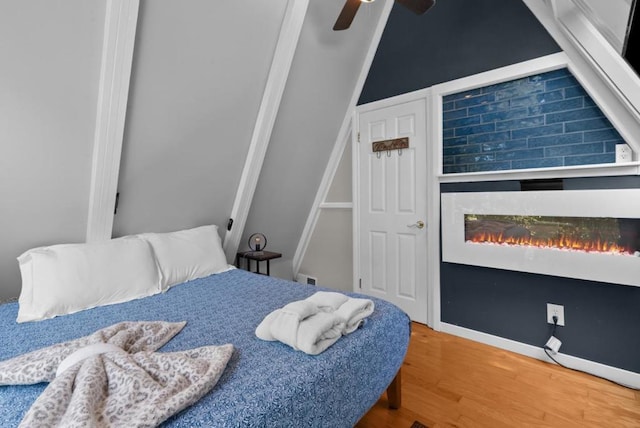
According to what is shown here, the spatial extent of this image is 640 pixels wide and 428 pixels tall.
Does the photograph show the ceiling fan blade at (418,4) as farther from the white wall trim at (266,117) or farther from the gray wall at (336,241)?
the gray wall at (336,241)

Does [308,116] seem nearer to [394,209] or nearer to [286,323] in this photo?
[394,209]

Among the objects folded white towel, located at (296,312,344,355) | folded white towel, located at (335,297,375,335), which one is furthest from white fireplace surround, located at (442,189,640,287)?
folded white towel, located at (296,312,344,355)

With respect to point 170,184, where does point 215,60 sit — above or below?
above

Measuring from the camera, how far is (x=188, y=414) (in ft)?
Result: 2.92

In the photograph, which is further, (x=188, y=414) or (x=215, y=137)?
(x=215, y=137)

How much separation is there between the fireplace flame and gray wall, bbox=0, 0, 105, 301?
286cm

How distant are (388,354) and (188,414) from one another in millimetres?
910

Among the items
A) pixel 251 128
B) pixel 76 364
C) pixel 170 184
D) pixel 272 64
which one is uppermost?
pixel 272 64

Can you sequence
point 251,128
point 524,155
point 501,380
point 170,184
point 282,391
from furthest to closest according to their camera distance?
point 251,128 < point 170,184 < point 524,155 < point 501,380 < point 282,391

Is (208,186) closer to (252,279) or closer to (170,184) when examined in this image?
(170,184)

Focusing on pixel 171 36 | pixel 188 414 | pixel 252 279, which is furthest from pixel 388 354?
pixel 171 36

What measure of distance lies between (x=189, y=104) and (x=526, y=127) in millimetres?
2463

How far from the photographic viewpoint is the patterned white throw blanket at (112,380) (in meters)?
0.82

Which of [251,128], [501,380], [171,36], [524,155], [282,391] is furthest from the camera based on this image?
[251,128]
